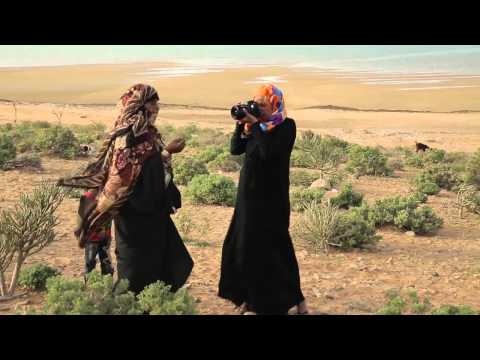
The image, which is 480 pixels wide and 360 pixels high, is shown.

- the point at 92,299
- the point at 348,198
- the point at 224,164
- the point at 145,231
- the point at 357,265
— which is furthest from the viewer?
the point at 224,164

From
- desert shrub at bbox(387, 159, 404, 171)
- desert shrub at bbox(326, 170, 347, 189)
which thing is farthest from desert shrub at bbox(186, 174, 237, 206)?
desert shrub at bbox(387, 159, 404, 171)

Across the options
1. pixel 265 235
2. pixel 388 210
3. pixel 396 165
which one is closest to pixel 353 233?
pixel 388 210

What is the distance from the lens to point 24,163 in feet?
41.4

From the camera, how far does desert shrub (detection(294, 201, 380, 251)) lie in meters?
7.79

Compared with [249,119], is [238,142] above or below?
below

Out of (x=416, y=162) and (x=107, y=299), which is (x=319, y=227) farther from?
(x=416, y=162)

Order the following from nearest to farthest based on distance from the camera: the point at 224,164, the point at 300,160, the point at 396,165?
the point at 224,164 < the point at 300,160 < the point at 396,165

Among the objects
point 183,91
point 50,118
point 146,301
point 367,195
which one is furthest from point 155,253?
point 183,91

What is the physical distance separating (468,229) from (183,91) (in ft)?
194

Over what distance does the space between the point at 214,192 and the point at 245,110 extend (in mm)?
5160

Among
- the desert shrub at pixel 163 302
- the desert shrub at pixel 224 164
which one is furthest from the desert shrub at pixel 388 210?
the desert shrub at pixel 224 164

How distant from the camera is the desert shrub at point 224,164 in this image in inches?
538

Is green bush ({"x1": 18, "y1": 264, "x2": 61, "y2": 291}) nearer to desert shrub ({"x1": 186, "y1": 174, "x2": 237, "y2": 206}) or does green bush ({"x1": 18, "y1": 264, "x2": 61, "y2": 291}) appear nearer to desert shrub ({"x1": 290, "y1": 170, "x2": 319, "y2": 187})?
desert shrub ({"x1": 186, "y1": 174, "x2": 237, "y2": 206})
